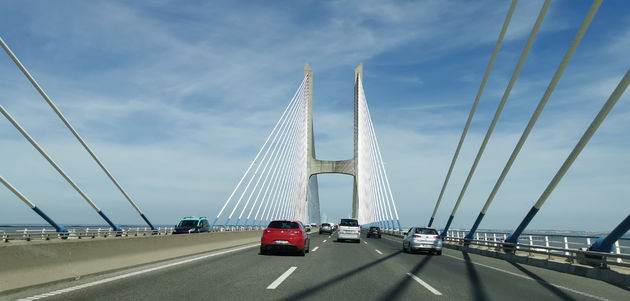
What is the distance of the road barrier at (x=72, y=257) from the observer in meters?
6.73

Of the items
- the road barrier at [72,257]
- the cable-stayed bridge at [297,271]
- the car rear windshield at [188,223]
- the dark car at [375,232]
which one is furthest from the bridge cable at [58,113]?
the dark car at [375,232]

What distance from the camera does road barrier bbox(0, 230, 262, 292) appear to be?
22.1ft

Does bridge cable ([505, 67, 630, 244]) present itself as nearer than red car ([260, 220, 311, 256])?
Yes

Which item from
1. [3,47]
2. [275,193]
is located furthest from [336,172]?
[3,47]

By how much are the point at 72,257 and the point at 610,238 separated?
42.1 feet

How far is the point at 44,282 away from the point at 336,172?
49.5 m

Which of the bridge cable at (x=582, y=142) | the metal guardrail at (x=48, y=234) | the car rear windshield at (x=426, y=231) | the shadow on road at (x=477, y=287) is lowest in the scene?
the metal guardrail at (x=48, y=234)

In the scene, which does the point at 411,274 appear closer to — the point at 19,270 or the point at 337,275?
the point at 337,275

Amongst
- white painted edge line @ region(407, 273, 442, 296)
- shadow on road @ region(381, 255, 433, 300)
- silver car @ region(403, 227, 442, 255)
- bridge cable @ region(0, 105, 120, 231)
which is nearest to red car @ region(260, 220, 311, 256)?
white painted edge line @ region(407, 273, 442, 296)

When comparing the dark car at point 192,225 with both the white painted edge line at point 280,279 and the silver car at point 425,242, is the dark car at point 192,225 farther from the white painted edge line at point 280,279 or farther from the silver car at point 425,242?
the white painted edge line at point 280,279

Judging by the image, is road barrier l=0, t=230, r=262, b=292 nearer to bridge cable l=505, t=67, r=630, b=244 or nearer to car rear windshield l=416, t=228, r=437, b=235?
car rear windshield l=416, t=228, r=437, b=235

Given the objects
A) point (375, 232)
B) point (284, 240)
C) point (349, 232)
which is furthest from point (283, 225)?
point (375, 232)

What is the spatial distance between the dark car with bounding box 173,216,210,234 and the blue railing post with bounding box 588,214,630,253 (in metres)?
23.0

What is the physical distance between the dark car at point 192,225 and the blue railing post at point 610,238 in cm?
2298
